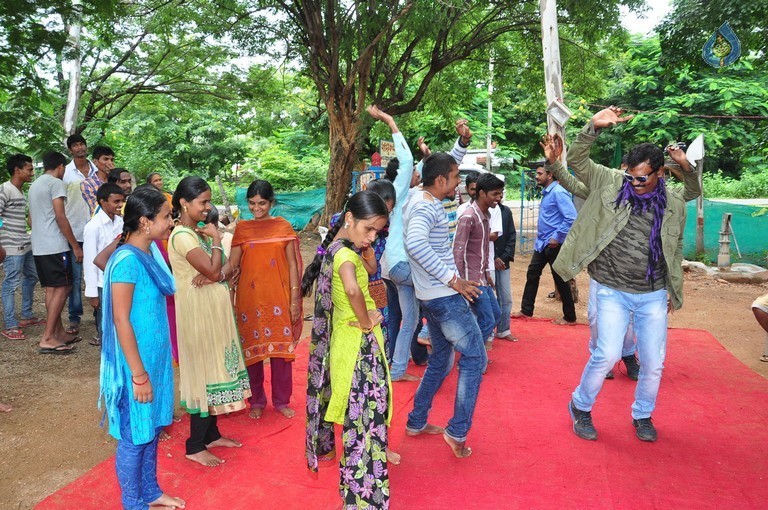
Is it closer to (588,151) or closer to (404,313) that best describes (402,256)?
(404,313)

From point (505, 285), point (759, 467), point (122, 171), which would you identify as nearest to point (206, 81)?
point (122, 171)

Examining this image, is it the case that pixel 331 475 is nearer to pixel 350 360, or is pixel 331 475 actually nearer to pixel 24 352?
pixel 350 360

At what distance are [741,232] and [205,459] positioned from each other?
11.4 metres

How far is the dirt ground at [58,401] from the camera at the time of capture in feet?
10.7

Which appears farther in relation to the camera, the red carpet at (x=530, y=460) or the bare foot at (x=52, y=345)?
the bare foot at (x=52, y=345)

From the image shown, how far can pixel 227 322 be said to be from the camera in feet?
11.1

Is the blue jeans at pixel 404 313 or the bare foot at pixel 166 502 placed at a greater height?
the blue jeans at pixel 404 313

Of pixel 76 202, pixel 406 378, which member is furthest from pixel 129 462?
pixel 76 202

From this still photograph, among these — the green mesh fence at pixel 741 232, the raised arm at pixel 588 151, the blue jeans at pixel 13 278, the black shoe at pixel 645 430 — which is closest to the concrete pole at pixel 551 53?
the raised arm at pixel 588 151

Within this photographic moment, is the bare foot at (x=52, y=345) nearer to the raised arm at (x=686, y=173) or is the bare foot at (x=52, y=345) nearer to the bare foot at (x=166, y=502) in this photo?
the bare foot at (x=166, y=502)

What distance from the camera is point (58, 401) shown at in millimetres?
4289

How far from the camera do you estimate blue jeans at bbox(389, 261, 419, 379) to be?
14.0 feet

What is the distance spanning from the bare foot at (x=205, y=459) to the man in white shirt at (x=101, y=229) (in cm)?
173

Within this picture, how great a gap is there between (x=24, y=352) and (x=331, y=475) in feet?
12.1
